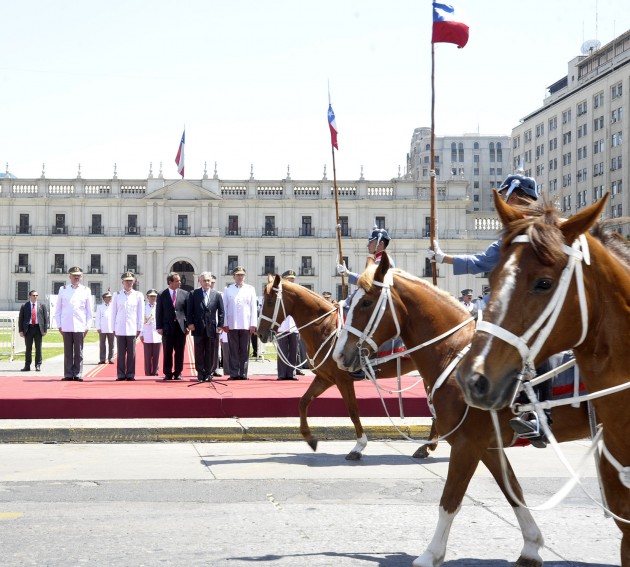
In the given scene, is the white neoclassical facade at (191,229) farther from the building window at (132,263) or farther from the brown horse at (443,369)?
the brown horse at (443,369)

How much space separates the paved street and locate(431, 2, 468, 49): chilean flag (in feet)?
17.9

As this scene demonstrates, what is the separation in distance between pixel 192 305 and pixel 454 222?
64542mm

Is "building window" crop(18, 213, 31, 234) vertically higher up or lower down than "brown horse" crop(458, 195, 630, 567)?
higher up

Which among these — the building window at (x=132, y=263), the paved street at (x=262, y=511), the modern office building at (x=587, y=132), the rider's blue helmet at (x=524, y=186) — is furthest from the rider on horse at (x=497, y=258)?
the building window at (x=132, y=263)

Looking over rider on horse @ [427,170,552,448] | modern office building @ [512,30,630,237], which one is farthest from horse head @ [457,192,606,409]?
modern office building @ [512,30,630,237]

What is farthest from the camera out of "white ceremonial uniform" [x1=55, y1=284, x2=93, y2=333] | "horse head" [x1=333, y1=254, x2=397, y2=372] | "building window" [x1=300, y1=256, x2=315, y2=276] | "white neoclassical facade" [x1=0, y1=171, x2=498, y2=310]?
"building window" [x1=300, y1=256, x2=315, y2=276]

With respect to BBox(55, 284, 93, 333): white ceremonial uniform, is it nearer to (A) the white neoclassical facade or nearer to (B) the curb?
(B) the curb

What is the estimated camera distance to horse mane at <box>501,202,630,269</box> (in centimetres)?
288

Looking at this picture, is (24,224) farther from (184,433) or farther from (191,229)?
(184,433)

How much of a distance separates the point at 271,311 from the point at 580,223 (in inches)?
300

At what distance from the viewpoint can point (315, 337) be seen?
9.25m

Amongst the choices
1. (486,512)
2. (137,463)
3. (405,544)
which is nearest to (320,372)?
(137,463)

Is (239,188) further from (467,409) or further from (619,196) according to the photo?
(467,409)

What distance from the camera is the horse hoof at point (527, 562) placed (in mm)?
4359
